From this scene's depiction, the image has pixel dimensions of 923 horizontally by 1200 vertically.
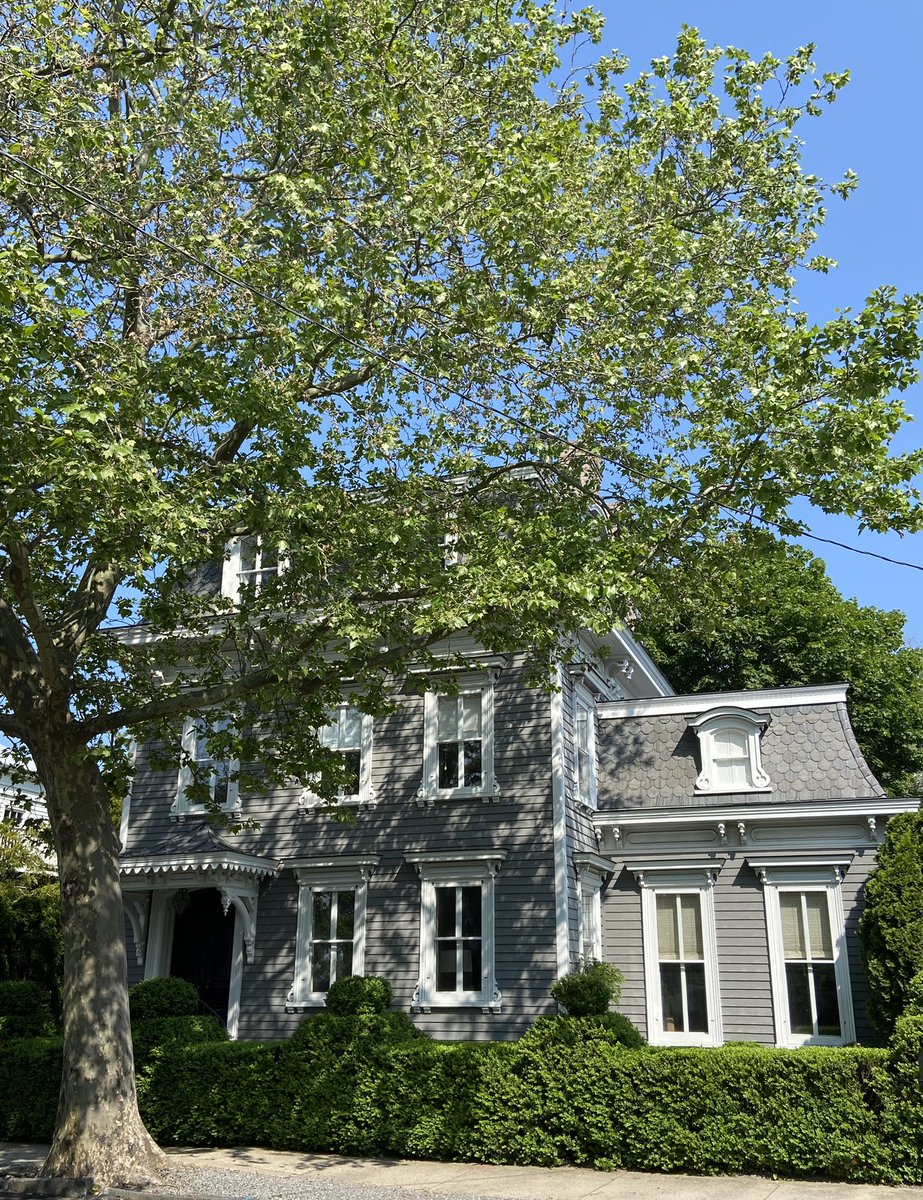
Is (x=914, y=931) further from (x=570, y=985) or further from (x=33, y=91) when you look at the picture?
(x=33, y=91)

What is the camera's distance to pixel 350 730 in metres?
18.6

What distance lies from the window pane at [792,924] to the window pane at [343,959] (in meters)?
6.97

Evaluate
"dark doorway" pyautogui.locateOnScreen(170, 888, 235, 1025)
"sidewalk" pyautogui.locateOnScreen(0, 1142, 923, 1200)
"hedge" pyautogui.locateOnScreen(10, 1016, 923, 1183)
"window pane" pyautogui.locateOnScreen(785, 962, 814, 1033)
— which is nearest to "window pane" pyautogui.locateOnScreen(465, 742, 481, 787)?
"hedge" pyautogui.locateOnScreen(10, 1016, 923, 1183)

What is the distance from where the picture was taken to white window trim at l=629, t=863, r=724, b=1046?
54.4 ft

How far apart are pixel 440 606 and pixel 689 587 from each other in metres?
3.56

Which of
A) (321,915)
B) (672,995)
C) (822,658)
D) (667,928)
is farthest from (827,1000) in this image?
(822,658)

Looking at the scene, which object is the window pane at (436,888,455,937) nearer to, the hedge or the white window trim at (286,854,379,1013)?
the white window trim at (286,854,379,1013)

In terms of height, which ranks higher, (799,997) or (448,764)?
(448,764)

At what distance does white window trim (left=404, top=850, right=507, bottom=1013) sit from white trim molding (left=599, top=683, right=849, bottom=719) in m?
4.42

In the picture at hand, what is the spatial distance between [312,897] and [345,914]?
25.6 inches

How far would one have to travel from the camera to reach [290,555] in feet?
37.8

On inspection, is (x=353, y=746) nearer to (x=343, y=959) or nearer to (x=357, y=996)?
(x=343, y=959)

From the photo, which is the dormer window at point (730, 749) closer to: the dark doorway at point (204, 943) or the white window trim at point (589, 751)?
the white window trim at point (589, 751)

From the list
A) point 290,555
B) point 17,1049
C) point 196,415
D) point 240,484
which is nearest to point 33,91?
point 196,415
